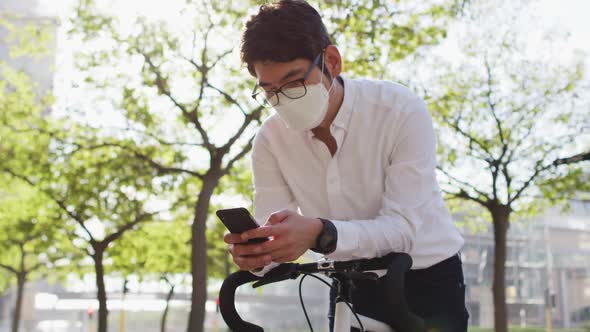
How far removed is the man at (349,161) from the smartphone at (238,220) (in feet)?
0.31

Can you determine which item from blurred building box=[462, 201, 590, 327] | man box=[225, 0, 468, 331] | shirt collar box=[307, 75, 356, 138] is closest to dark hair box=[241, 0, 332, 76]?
man box=[225, 0, 468, 331]

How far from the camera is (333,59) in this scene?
245 centimetres

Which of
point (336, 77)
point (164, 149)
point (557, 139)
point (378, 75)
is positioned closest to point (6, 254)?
point (164, 149)

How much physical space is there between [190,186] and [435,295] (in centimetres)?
1974

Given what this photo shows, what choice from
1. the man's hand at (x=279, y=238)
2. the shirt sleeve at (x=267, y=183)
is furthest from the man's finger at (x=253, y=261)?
the shirt sleeve at (x=267, y=183)

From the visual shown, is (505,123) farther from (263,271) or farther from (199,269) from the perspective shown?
(263,271)

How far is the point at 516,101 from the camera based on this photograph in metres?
19.4

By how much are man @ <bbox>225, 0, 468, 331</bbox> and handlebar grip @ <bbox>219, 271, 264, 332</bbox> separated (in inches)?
2.4

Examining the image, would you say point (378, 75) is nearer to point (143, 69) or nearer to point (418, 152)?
point (143, 69)

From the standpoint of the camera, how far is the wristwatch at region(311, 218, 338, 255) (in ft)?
6.40

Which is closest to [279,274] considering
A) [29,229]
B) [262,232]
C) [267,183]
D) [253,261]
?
[253,261]

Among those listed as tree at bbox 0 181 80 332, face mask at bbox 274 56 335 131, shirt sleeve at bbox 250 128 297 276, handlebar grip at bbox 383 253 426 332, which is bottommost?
handlebar grip at bbox 383 253 426 332

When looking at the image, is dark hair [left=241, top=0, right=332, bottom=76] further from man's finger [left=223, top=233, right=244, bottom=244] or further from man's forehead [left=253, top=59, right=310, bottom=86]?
man's finger [left=223, top=233, right=244, bottom=244]

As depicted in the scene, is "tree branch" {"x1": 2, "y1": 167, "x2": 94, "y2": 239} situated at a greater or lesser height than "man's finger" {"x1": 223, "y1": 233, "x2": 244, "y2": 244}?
greater
